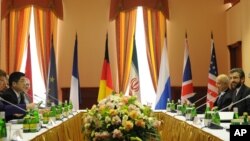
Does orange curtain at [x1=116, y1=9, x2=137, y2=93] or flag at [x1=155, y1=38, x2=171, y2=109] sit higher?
orange curtain at [x1=116, y1=9, x2=137, y2=93]

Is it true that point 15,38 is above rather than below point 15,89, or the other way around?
above

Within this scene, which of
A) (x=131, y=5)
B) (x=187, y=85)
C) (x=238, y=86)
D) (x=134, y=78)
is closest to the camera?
(x=238, y=86)

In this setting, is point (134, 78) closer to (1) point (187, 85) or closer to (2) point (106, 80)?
(2) point (106, 80)

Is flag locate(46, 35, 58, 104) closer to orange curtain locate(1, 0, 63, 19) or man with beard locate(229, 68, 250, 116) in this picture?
orange curtain locate(1, 0, 63, 19)

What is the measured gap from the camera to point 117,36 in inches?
311

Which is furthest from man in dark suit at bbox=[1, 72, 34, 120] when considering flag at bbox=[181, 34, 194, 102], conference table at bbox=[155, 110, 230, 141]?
flag at bbox=[181, 34, 194, 102]

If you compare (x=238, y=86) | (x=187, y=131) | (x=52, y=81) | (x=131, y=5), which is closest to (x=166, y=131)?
(x=238, y=86)

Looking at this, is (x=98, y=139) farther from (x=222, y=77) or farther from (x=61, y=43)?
(x=61, y=43)

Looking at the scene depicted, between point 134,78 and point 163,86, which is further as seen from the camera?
point 134,78

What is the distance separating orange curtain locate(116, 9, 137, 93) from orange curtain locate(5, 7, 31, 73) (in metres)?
1.89

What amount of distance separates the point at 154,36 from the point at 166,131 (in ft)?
11.1

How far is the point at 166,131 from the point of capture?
4.85 m

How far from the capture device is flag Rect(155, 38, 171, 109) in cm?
694

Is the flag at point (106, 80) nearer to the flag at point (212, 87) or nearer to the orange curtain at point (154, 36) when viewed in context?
the orange curtain at point (154, 36)
